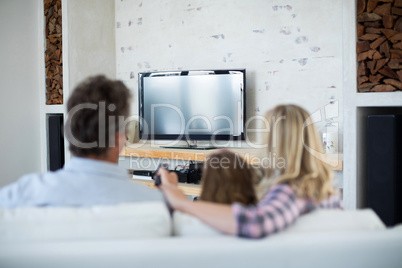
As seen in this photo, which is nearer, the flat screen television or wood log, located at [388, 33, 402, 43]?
wood log, located at [388, 33, 402, 43]

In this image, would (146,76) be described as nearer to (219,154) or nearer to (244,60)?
(244,60)

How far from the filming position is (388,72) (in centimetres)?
291

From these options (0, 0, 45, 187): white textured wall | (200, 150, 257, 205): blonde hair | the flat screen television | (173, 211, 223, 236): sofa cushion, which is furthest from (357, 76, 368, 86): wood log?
(0, 0, 45, 187): white textured wall

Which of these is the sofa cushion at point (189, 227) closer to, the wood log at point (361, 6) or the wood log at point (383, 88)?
the wood log at point (383, 88)

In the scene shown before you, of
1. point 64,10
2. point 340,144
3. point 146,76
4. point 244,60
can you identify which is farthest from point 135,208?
point 64,10

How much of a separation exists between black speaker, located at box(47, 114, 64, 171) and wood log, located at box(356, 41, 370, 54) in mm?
3144

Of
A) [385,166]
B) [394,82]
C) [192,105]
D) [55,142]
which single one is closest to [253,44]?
[192,105]

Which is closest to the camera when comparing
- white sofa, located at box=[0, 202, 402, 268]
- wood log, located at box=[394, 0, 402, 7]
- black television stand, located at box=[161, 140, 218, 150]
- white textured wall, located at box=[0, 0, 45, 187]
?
white sofa, located at box=[0, 202, 402, 268]

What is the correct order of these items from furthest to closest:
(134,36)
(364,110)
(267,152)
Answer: (134,36) → (364,110) → (267,152)

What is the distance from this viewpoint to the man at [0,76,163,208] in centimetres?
134

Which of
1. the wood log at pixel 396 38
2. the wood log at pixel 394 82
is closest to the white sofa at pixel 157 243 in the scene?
the wood log at pixel 394 82

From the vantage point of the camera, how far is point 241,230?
122 cm

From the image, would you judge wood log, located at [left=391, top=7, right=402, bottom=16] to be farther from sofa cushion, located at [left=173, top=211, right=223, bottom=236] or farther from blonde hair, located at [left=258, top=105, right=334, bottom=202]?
sofa cushion, located at [left=173, top=211, right=223, bottom=236]

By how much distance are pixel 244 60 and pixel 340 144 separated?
119cm
